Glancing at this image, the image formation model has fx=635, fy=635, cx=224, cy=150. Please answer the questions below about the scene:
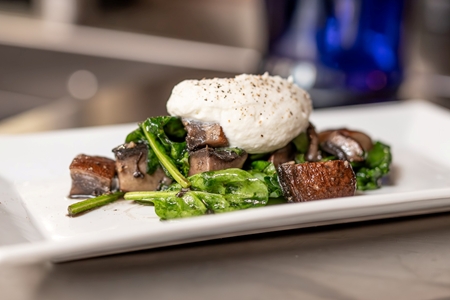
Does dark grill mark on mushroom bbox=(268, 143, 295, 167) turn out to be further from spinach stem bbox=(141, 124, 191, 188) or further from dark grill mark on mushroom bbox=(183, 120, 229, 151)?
spinach stem bbox=(141, 124, 191, 188)

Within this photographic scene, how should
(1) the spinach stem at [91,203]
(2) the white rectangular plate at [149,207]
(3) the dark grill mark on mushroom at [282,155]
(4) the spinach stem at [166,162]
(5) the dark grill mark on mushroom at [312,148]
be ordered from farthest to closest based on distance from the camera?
(5) the dark grill mark on mushroom at [312,148]
(3) the dark grill mark on mushroom at [282,155]
(4) the spinach stem at [166,162]
(1) the spinach stem at [91,203]
(2) the white rectangular plate at [149,207]

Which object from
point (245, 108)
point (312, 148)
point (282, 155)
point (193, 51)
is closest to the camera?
point (245, 108)

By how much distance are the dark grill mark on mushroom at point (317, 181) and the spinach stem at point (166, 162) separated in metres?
0.31

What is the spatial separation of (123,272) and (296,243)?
Answer: 48cm

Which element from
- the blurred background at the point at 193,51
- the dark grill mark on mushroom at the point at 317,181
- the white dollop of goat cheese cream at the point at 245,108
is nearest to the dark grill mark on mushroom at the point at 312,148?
the white dollop of goat cheese cream at the point at 245,108

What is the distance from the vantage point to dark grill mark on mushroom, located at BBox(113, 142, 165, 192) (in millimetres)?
2080

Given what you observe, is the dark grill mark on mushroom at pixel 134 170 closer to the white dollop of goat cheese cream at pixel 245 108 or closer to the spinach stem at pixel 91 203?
the spinach stem at pixel 91 203

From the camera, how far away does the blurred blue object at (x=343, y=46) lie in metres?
3.67

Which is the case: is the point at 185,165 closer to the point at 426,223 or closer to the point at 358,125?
the point at 426,223

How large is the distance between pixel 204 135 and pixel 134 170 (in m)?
0.26

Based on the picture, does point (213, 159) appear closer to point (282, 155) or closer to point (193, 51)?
point (282, 155)

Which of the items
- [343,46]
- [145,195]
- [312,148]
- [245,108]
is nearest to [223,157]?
[245,108]

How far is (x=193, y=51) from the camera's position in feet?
18.5

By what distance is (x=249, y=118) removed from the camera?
202cm
